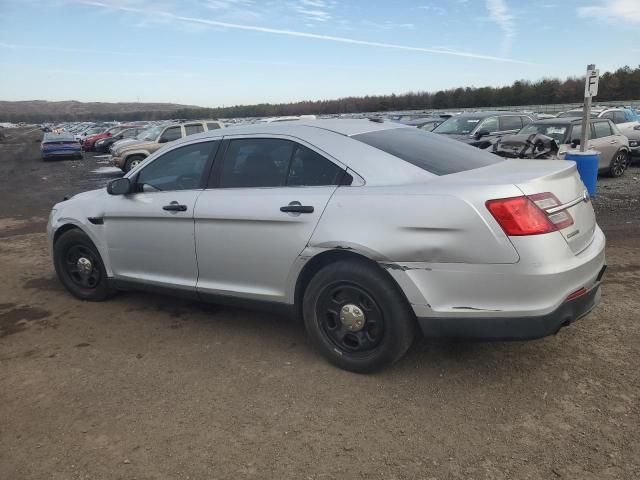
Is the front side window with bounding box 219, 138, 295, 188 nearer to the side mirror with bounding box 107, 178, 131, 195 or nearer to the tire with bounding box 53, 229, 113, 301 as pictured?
the side mirror with bounding box 107, 178, 131, 195

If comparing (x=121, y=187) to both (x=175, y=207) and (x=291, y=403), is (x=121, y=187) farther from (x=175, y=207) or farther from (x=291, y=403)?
(x=291, y=403)

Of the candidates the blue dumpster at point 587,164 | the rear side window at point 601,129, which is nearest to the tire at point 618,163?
the rear side window at point 601,129

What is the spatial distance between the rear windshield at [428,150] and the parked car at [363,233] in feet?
0.06

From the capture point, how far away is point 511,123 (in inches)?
588

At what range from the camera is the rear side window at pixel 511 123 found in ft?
48.3

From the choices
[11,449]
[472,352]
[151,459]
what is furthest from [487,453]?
[11,449]

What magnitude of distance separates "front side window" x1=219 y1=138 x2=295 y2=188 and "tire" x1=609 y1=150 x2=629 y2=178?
1126cm

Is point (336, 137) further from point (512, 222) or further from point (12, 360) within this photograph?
point (12, 360)

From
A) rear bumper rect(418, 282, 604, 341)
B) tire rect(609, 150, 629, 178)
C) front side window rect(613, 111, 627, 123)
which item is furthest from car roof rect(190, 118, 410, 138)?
front side window rect(613, 111, 627, 123)

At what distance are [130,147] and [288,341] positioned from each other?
640 inches

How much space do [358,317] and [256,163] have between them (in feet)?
4.57

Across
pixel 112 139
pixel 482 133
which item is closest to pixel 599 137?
pixel 482 133

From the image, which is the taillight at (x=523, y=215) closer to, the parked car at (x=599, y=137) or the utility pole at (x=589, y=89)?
the utility pole at (x=589, y=89)

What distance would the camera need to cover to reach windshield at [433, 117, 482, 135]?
14398 millimetres
